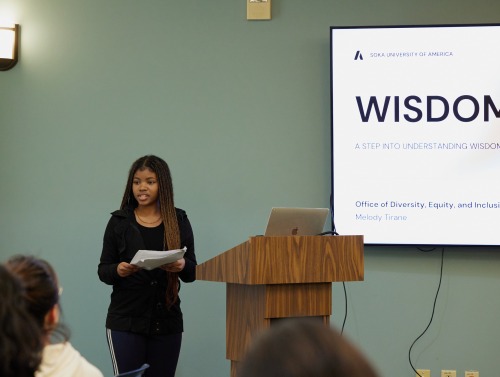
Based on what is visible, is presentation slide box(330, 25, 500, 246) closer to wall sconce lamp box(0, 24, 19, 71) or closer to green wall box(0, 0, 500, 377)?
green wall box(0, 0, 500, 377)

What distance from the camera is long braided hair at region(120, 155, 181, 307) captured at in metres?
3.76

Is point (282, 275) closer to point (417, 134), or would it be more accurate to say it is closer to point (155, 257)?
point (155, 257)

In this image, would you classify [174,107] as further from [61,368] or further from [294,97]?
[61,368]

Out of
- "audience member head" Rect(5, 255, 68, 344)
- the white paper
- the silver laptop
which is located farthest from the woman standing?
"audience member head" Rect(5, 255, 68, 344)

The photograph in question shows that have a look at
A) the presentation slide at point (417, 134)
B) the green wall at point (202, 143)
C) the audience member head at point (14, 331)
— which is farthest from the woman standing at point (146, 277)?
the audience member head at point (14, 331)

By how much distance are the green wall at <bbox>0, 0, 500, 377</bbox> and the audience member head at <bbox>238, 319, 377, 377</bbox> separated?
386 centimetres

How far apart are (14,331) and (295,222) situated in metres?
2.06

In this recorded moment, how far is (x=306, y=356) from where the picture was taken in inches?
31.8

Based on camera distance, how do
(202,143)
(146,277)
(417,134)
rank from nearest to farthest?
(146,277) → (417,134) → (202,143)

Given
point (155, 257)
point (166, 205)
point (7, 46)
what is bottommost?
point (155, 257)

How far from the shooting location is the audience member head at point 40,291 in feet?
5.33

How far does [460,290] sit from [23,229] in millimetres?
2849

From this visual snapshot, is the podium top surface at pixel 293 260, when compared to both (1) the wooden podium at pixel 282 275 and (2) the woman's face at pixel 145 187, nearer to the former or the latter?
(1) the wooden podium at pixel 282 275

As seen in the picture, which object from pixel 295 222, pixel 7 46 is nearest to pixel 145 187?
pixel 295 222
